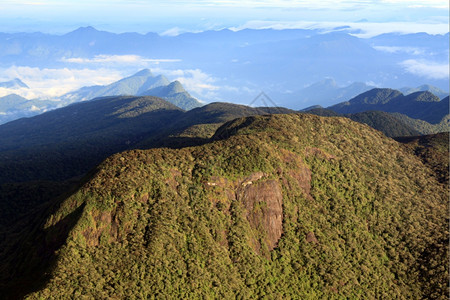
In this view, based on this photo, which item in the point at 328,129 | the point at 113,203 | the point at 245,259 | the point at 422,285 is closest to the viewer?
the point at 113,203

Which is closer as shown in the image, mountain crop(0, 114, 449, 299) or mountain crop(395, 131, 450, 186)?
mountain crop(0, 114, 449, 299)

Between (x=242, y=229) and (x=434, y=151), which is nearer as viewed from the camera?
(x=242, y=229)

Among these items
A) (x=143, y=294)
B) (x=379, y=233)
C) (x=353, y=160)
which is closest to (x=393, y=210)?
(x=379, y=233)

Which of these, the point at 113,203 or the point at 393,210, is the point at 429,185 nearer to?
the point at 393,210

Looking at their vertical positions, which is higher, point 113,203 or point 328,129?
point 113,203

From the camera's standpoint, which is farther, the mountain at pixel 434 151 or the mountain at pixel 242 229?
the mountain at pixel 434 151

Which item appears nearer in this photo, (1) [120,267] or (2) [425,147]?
(1) [120,267]

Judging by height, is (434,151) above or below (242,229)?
below

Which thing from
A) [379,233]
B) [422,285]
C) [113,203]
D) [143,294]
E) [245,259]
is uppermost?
[113,203]
